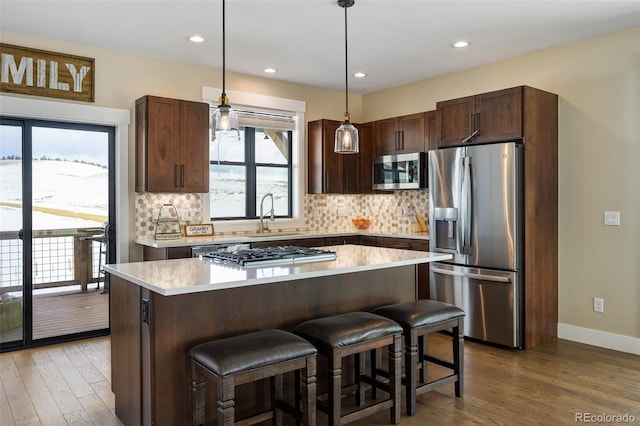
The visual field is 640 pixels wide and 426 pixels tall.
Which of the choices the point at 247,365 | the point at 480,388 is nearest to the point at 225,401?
the point at 247,365

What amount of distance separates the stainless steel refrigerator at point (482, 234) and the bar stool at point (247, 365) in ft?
8.02

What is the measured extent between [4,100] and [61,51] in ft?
2.22

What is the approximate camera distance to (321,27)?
4035 millimetres

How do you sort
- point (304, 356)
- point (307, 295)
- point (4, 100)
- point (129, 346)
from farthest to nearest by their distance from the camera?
point (4, 100)
point (307, 295)
point (129, 346)
point (304, 356)

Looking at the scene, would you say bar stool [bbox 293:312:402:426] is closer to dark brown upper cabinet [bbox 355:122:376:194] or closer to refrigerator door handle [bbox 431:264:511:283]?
refrigerator door handle [bbox 431:264:511:283]

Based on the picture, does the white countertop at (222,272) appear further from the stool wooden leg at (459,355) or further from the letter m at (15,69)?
the letter m at (15,69)

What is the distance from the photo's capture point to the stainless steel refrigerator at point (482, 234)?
4.16 m

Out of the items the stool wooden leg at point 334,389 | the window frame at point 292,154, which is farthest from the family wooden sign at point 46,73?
→ the stool wooden leg at point 334,389

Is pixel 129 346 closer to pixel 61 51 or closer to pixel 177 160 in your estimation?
pixel 177 160

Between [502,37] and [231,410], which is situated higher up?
[502,37]

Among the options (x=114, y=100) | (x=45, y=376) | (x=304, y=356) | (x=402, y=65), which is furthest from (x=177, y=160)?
(x=304, y=356)

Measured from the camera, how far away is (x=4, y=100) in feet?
13.4

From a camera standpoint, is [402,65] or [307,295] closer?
[307,295]

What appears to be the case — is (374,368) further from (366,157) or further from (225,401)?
(366,157)
